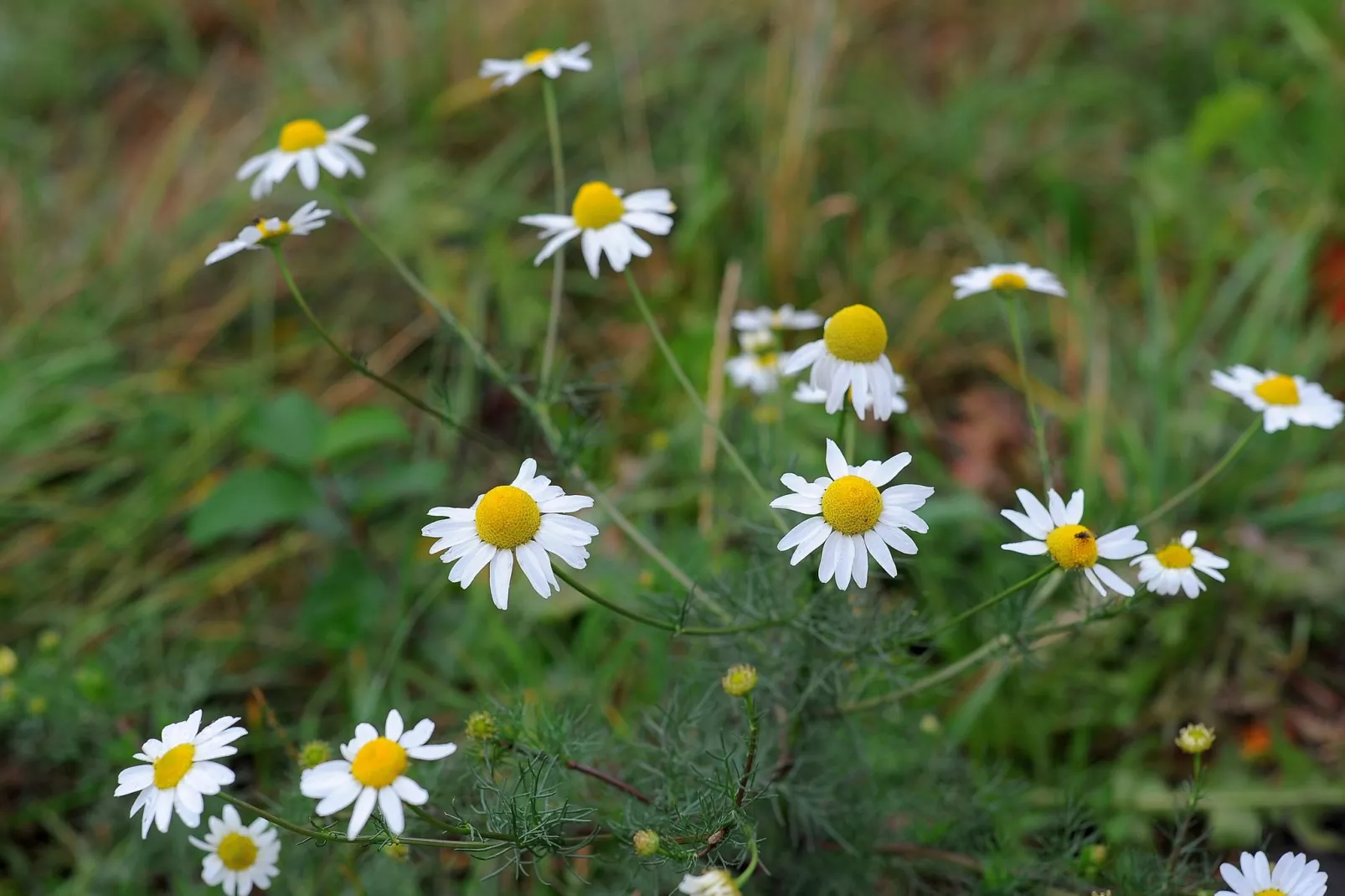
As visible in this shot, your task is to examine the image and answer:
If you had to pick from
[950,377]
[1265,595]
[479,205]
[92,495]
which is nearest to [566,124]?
[479,205]

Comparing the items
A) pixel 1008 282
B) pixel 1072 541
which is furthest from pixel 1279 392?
pixel 1072 541

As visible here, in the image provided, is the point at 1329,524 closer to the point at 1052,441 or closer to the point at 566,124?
the point at 1052,441

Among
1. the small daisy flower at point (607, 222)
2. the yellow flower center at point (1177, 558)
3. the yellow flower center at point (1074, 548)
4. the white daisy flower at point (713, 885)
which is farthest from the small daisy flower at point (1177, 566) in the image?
the small daisy flower at point (607, 222)

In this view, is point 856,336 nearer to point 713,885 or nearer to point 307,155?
point 713,885

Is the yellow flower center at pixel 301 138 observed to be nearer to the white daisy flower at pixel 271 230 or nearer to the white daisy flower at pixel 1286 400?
the white daisy flower at pixel 271 230

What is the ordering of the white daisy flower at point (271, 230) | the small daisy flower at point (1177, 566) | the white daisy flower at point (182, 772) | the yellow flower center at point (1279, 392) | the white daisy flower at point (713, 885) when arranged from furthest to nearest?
the yellow flower center at point (1279, 392)
the white daisy flower at point (271, 230)
the small daisy flower at point (1177, 566)
the white daisy flower at point (182, 772)
the white daisy flower at point (713, 885)

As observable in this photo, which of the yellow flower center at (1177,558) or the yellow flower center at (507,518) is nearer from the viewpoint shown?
the yellow flower center at (507,518)

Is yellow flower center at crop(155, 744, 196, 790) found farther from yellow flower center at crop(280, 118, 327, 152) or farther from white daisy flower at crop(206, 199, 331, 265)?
yellow flower center at crop(280, 118, 327, 152)

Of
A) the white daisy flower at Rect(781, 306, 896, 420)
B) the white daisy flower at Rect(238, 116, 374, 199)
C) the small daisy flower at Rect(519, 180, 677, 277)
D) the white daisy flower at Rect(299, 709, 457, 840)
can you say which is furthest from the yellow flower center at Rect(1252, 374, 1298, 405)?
the white daisy flower at Rect(238, 116, 374, 199)
